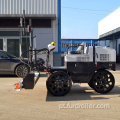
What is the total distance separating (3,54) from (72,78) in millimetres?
6547

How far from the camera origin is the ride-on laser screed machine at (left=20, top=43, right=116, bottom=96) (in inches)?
287

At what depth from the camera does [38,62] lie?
25.4 ft

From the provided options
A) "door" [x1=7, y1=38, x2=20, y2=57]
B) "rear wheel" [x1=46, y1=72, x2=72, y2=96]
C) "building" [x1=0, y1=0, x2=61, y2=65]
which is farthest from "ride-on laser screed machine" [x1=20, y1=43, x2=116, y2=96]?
"door" [x1=7, y1=38, x2=20, y2=57]

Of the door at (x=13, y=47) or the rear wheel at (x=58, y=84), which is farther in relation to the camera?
the door at (x=13, y=47)

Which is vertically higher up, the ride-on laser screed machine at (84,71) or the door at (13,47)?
the door at (13,47)

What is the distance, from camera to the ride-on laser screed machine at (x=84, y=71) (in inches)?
287

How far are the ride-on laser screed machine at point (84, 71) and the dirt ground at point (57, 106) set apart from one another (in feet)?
1.06

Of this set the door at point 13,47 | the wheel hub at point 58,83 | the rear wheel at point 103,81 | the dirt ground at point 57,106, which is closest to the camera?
the dirt ground at point 57,106

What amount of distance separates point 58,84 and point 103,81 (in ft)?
5.22

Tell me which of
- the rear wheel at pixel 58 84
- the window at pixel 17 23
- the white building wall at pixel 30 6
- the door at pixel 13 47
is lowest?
the rear wheel at pixel 58 84

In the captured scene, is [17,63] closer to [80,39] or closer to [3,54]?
[3,54]

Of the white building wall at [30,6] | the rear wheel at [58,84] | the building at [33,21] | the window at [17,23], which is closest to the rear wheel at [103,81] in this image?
the rear wheel at [58,84]

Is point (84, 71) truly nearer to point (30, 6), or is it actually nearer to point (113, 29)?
point (30, 6)

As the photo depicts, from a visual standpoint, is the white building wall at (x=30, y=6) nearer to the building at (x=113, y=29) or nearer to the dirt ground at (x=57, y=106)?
the dirt ground at (x=57, y=106)
